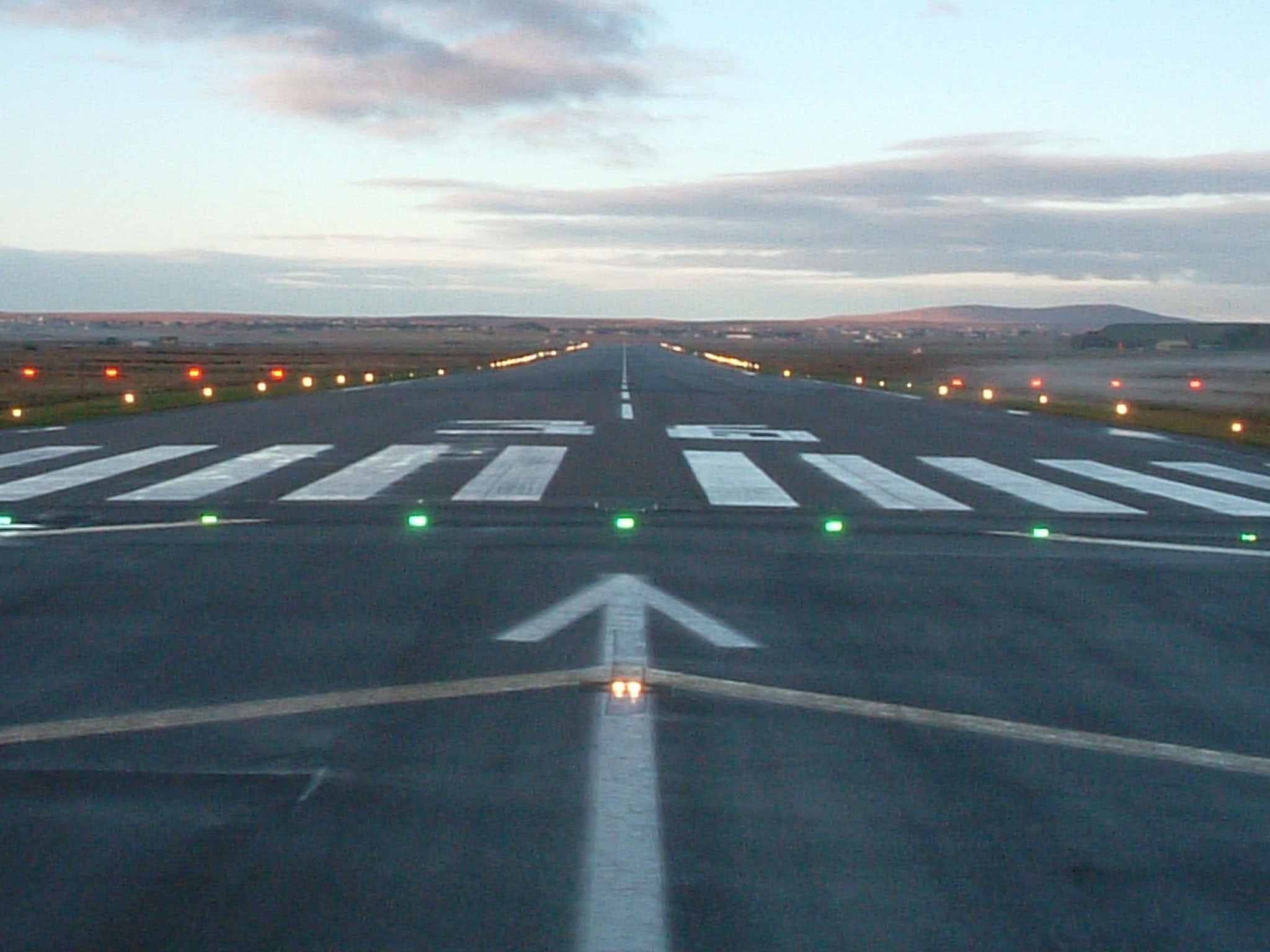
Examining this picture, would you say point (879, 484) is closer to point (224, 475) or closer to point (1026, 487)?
point (1026, 487)

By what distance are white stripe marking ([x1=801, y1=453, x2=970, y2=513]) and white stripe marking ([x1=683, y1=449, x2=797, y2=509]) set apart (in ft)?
2.67

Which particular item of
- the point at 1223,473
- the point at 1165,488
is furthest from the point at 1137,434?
the point at 1165,488

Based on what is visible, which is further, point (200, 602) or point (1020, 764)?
point (200, 602)

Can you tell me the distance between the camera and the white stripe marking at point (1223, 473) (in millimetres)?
17141

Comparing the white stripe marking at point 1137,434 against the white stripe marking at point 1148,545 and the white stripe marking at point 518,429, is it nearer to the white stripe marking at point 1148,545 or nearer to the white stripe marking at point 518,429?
the white stripe marking at point 518,429

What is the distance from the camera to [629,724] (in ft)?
21.0

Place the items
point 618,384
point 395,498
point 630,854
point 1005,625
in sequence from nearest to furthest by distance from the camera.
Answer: point 630,854
point 1005,625
point 395,498
point 618,384

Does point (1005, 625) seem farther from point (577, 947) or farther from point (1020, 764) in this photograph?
point (577, 947)

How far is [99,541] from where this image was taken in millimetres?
11242

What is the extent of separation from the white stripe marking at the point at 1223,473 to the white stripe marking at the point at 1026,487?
219cm

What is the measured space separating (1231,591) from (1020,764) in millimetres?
4508

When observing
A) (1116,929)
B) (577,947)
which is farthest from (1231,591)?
(577,947)

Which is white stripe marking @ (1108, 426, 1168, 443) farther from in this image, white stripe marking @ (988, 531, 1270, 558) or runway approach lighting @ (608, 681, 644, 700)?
runway approach lighting @ (608, 681, 644, 700)

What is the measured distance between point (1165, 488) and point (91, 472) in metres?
11.3
